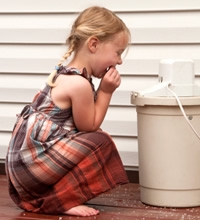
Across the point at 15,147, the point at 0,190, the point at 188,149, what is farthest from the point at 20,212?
the point at 188,149

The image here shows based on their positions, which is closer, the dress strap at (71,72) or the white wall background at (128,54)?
the dress strap at (71,72)

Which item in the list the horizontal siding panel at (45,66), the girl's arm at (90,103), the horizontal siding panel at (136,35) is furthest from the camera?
the horizontal siding panel at (45,66)

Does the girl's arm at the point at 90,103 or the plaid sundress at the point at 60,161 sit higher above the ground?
the girl's arm at the point at 90,103

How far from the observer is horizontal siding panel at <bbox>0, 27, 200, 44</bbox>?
4340mm

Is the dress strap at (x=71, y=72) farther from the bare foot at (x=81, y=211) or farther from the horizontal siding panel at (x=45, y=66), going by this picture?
the horizontal siding panel at (x=45, y=66)

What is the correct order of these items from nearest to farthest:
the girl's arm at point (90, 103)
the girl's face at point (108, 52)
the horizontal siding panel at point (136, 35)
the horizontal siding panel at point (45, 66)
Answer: the girl's arm at point (90, 103)
the girl's face at point (108, 52)
the horizontal siding panel at point (136, 35)
the horizontal siding panel at point (45, 66)

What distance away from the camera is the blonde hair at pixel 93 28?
3.71 meters

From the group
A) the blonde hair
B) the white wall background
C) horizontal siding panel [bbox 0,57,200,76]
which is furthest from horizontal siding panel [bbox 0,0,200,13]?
the blonde hair

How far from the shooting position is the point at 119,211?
3771 millimetres

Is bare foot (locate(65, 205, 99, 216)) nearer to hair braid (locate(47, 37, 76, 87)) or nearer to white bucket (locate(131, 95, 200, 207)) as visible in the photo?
white bucket (locate(131, 95, 200, 207))

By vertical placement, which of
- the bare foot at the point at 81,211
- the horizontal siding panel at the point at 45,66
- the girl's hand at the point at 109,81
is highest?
the girl's hand at the point at 109,81

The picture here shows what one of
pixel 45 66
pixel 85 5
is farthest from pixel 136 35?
pixel 45 66

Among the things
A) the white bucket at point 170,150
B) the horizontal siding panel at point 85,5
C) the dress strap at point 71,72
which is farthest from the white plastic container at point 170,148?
Result: the horizontal siding panel at point 85,5

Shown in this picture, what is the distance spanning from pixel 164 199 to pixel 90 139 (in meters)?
0.50
